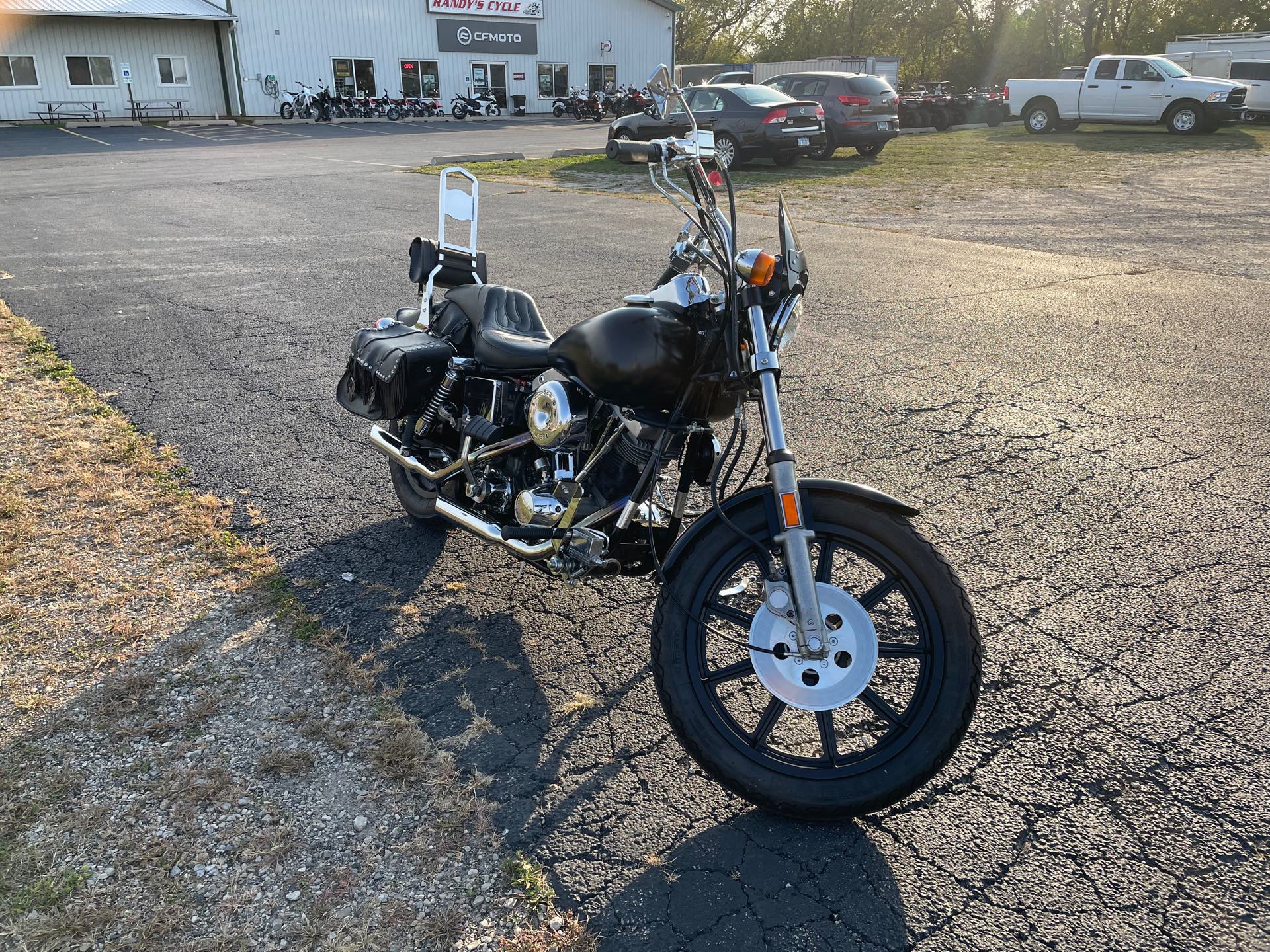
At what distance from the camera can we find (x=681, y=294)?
2.73m

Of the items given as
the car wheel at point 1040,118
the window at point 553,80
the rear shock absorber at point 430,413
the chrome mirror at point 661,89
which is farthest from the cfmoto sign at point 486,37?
the chrome mirror at point 661,89

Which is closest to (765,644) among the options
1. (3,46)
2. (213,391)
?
(213,391)

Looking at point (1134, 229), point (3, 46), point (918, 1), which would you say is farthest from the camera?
point (918, 1)

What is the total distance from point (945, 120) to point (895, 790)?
34.4 meters

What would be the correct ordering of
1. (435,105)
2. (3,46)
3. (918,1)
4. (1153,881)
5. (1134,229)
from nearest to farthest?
(1153,881) → (1134,229) → (3,46) → (435,105) → (918,1)

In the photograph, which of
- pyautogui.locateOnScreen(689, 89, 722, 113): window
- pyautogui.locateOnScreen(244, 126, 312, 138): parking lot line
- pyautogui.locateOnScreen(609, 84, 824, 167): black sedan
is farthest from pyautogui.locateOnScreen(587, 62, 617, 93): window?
pyautogui.locateOnScreen(609, 84, 824, 167): black sedan

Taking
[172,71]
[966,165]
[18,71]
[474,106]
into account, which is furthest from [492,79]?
A: [966,165]

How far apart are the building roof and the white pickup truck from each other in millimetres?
30316

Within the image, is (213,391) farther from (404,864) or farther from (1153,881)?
(1153,881)

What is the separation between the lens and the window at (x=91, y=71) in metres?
36.5

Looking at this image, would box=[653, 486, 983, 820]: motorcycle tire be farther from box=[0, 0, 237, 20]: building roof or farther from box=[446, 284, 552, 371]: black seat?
box=[0, 0, 237, 20]: building roof

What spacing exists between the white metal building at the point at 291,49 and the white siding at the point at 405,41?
54 mm

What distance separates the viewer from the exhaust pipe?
326cm

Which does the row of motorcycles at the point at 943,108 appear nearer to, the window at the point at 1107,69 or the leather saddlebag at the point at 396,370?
the window at the point at 1107,69
